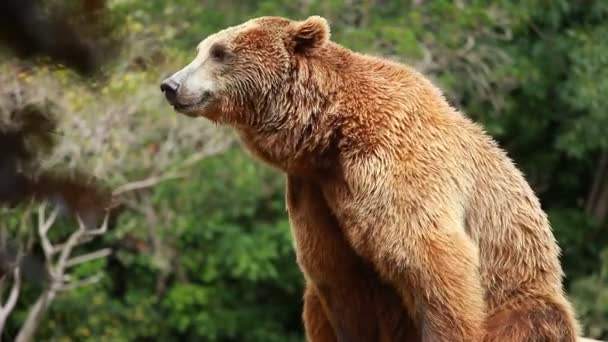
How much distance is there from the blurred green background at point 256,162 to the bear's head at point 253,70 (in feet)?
19.0

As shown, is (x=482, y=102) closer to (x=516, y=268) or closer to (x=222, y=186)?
(x=222, y=186)

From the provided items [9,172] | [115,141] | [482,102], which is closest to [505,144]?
[482,102]

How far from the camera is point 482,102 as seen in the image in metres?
12.7

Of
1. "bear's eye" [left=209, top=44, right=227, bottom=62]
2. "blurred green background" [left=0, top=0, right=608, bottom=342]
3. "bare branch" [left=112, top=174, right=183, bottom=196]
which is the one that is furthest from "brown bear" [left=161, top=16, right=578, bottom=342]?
"bare branch" [left=112, top=174, right=183, bottom=196]

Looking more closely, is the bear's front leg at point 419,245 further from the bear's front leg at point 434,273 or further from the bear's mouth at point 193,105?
the bear's mouth at point 193,105

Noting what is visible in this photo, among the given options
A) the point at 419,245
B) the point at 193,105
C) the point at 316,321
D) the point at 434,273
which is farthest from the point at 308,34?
the point at 316,321

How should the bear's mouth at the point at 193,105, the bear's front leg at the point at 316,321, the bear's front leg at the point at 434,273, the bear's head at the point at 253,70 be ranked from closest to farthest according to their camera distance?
the bear's front leg at the point at 434,273 → the bear's mouth at the point at 193,105 → the bear's head at the point at 253,70 → the bear's front leg at the point at 316,321

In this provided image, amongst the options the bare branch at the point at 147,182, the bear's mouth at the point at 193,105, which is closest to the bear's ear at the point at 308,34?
the bear's mouth at the point at 193,105

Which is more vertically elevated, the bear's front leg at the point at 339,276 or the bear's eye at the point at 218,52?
the bear's eye at the point at 218,52

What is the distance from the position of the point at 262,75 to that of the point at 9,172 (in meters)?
2.07

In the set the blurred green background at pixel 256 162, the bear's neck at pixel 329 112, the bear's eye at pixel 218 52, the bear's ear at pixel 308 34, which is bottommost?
the blurred green background at pixel 256 162

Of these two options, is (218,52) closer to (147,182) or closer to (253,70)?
(253,70)

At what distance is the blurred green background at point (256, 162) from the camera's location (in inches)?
434

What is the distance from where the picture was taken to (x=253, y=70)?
408 centimetres
